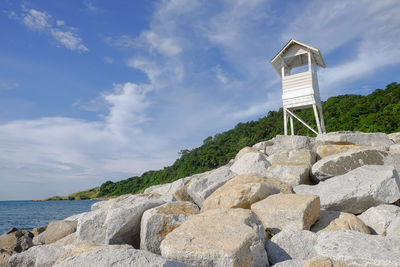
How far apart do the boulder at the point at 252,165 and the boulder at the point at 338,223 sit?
10.1 feet

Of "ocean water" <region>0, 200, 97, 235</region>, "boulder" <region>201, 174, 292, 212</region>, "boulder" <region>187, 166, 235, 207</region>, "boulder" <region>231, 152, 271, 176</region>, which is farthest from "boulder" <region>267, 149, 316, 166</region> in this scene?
"ocean water" <region>0, 200, 97, 235</region>

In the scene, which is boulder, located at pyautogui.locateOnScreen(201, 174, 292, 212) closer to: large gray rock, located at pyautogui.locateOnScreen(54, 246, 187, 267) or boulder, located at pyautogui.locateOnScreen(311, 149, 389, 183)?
boulder, located at pyautogui.locateOnScreen(311, 149, 389, 183)

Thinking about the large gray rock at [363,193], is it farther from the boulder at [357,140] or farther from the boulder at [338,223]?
the boulder at [357,140]

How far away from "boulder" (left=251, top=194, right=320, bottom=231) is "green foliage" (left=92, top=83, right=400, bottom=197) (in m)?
9.89

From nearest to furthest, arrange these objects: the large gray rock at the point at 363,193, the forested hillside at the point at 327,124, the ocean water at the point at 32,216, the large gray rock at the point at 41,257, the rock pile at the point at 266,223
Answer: the rock pile at the point at 266,223
the large gray rock at the point at 363,193
the large gray rock at the point at 41,257
the ocean water at the point at 32,216
the forested hillside at the point at 327,124

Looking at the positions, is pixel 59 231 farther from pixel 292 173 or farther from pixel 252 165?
pixel 292 173

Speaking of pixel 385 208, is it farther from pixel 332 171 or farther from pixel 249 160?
pixel 249 160

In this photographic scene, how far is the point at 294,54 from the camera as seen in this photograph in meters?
15.1

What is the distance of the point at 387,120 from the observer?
2392cm

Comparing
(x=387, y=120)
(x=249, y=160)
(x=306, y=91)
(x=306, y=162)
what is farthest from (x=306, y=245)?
(x=387, y=120)

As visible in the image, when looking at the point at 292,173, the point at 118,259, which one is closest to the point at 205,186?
the point at 292,173

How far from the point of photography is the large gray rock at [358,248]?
11.6 ft

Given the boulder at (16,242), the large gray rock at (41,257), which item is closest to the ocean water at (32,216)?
the boulder at (16,242)

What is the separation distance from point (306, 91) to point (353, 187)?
9.09 meters
